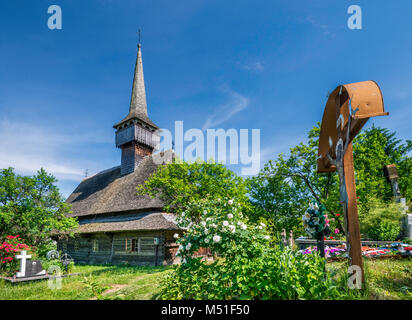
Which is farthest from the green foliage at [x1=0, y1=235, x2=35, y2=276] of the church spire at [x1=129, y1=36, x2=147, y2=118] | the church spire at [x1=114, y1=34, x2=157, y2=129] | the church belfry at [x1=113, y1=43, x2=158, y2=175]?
the church spire at [x1=129, y1=36, x2=147, y2=118]

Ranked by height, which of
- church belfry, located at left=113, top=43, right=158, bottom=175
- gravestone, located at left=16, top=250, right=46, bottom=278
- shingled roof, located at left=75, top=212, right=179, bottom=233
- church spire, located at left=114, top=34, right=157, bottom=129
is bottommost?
gravestone, located at left=16, top=250, right=46, bottom=278

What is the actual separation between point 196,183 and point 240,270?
31.1 ft

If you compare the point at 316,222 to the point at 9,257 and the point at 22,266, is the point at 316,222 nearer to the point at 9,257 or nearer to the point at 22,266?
the point at 22,266

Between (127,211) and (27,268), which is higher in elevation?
(127,211)

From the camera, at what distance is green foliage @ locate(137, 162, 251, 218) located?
12609 millimetres

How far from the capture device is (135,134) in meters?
23.3

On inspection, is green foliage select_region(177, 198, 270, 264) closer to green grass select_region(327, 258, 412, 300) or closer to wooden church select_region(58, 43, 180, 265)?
green grass select_region(327, 258, 412, 300)

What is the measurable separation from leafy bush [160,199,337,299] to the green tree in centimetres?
1146

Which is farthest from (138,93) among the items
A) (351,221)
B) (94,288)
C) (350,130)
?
(351,221)

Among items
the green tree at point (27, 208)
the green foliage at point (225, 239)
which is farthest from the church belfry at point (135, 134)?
the green foliage at point (225, 239)

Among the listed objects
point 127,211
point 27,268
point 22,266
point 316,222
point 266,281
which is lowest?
point 27,268
